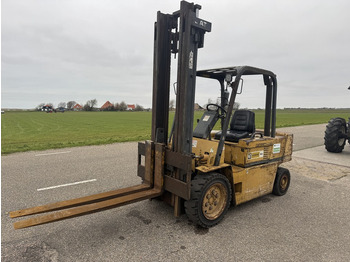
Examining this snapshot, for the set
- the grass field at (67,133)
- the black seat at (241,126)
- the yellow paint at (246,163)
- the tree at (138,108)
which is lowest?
the grass field at (67,133)

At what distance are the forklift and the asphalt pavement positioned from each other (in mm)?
309

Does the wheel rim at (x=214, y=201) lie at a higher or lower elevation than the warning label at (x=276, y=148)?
lower

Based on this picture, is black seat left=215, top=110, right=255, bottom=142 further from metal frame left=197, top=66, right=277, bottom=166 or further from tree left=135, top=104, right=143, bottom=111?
tree left=135, top=104, right=143, bottom=111

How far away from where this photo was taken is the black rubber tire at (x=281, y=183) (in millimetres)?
5242

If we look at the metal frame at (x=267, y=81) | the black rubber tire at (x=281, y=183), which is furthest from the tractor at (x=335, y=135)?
the metal frame at (x=267, y=81)

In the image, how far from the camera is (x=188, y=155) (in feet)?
12.2

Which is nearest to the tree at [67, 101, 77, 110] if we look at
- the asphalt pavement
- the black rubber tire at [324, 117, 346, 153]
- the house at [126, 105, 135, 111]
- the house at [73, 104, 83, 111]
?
the house at [73, 104, 83, 111]

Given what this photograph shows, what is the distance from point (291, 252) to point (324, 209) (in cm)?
193

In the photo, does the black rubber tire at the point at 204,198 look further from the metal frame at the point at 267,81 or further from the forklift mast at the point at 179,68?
the metal frame at the point at 267,81

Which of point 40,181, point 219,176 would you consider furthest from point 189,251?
point 40,181

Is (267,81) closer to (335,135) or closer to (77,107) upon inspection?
(335,135)

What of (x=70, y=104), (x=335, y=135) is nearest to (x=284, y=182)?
(x=335, y=135)

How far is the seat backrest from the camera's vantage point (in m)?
5.09

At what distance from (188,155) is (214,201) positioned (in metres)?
0.97
